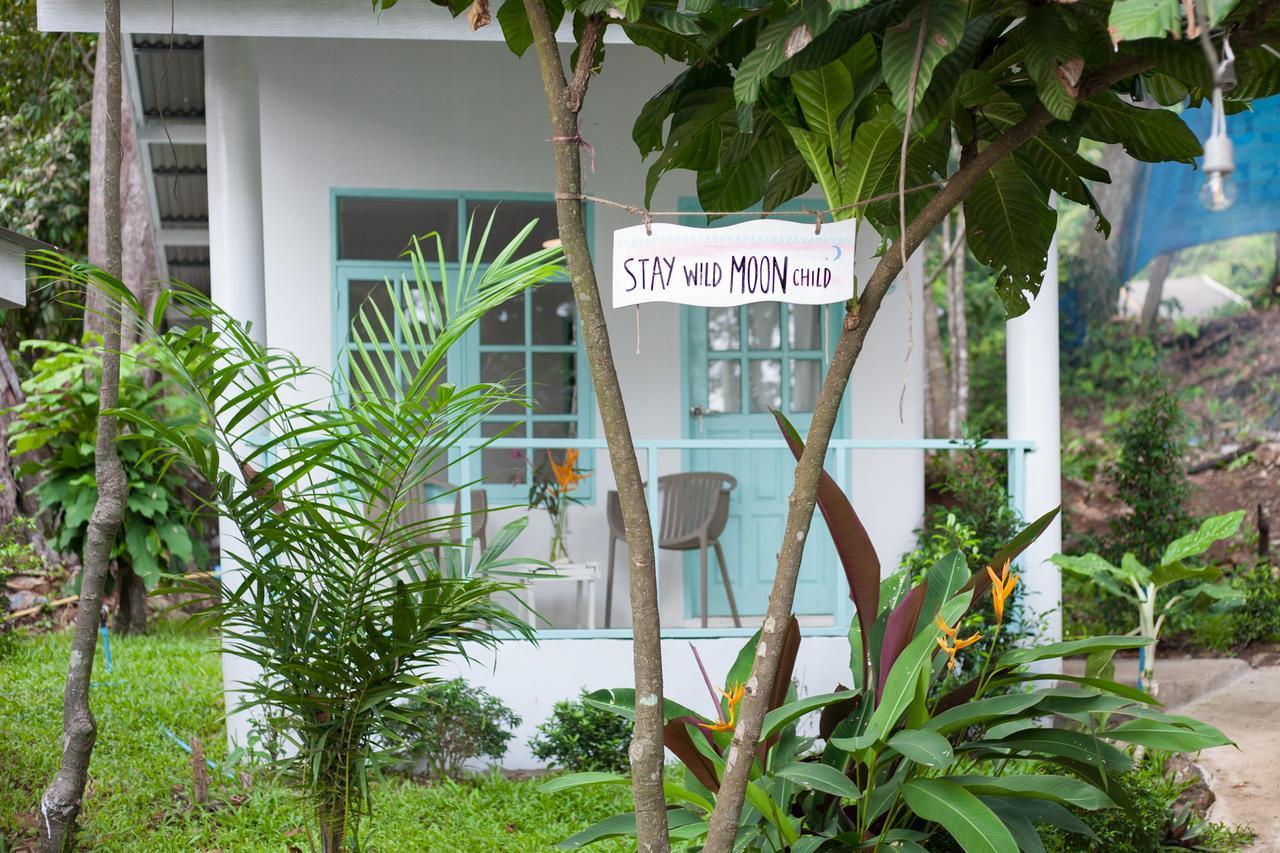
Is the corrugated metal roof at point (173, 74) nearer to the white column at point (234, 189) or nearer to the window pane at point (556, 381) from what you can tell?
the white column at point (234, 189)

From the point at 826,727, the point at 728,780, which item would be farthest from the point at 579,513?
the point at 728,780

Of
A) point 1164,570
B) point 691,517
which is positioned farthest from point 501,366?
point 1164,570

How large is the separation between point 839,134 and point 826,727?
184 cm

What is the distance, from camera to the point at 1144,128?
91.7 inches

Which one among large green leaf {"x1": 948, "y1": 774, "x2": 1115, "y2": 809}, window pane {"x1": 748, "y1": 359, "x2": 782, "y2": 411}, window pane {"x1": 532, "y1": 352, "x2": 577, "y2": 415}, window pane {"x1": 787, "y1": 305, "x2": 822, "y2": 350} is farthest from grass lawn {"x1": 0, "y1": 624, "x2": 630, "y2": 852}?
window pane {"x1": 787, "y1": 305, "x2": 822, "y2": 350}

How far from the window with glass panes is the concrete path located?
3.39 meters

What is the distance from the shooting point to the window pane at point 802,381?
6.56 m

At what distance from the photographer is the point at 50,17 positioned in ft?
15.6

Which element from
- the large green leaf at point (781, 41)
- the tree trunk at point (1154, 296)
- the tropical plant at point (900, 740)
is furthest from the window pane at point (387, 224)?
the tree trunk at point (1154, 296)

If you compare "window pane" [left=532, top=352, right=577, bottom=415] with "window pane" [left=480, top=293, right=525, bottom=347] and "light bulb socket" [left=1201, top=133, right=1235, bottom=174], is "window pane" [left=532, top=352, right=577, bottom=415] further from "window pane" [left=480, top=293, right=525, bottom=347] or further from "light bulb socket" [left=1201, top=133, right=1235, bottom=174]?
"light bulb socket" [left=1201, top=133, right=1235, bottom=174]

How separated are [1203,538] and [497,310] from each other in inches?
147

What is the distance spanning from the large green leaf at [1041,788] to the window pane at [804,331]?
12.6ft

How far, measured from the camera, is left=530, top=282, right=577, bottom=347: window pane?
646 cm

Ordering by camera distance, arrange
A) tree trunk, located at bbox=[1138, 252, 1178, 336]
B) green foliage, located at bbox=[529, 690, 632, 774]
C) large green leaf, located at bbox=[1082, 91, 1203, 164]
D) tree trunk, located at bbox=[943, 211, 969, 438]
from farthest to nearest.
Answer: tree trunk, located at bbox=[943, 211, 969, 438]
tree trunk, located at bbox=[1138, 252, 1178, 336]
green foliage, located at bbox=[529, 690, 632, 774]
large green leaf, located at bbox=[1082, 91, 1203, 164]
